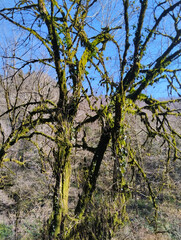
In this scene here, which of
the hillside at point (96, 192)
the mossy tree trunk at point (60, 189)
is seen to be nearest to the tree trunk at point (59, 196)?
the mossy tree trunk at point (60, 189)

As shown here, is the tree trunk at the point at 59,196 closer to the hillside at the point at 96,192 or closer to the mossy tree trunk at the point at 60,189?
the mossy tree trunk at the point at 60,189

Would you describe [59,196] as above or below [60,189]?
below

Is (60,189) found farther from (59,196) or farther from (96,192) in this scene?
(96,192)

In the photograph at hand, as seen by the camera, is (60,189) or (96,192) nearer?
(60,189)

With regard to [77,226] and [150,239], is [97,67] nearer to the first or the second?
[77,226]

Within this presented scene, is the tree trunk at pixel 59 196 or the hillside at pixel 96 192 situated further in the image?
the hillside at pixel 96 192

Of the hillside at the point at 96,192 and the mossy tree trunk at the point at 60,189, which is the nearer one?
the mossy tree trunk at the point at 60,189

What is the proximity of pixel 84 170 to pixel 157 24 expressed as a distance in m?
3.24

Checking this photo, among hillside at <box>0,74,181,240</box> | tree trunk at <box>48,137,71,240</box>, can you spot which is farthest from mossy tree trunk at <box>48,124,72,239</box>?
hillside at <box>0,74,181,240</box>

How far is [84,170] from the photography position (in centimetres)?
391

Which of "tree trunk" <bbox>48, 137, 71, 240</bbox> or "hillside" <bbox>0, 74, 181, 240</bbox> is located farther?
"hillside" <bbox>0, 74, 181, 240</bbox>

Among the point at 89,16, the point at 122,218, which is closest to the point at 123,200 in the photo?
the point at 122,218

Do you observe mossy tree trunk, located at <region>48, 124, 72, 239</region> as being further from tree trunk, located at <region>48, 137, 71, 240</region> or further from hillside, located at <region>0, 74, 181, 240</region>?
hillside, located at <region>0, 74, 181, 240</region>

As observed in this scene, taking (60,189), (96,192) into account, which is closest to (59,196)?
(60,189)
